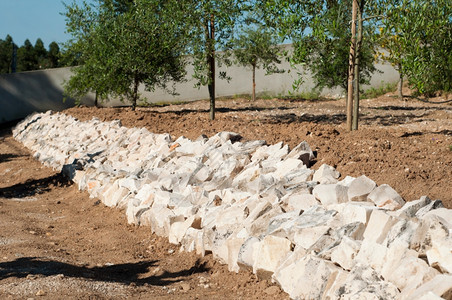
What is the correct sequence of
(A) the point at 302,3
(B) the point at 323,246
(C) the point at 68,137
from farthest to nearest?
(C) the point at 68,137 < (A) the point at 302,3 < (B) the point at 323,246

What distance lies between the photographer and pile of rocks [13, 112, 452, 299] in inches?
155

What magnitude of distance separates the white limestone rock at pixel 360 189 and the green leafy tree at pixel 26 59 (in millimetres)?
35918

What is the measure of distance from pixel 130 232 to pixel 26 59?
35.1 meters

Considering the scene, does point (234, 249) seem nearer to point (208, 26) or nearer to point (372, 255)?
point (372, 255)

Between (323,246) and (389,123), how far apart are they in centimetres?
1172

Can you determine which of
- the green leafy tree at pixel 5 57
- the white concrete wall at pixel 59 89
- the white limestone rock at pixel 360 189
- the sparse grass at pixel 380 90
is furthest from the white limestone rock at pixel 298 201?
the green leafy tree at pixel 5 57

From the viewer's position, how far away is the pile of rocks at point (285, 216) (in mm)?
3932

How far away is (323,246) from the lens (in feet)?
15.0

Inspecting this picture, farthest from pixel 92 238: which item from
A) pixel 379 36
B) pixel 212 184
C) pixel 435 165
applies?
pixel 379 36

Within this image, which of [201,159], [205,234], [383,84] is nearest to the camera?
[205,234]

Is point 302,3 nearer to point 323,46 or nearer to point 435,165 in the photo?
point 323,46

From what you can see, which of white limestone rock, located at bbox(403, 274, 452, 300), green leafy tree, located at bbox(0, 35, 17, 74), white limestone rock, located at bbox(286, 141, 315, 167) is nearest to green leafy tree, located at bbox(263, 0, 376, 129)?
white limestone rock, located at bbox(286, 141, 315, 167)

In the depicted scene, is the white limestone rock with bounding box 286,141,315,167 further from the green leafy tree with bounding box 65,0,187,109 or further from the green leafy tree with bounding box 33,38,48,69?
the green leafy tree with bounding box 33,38,48,69

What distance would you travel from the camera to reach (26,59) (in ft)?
129
